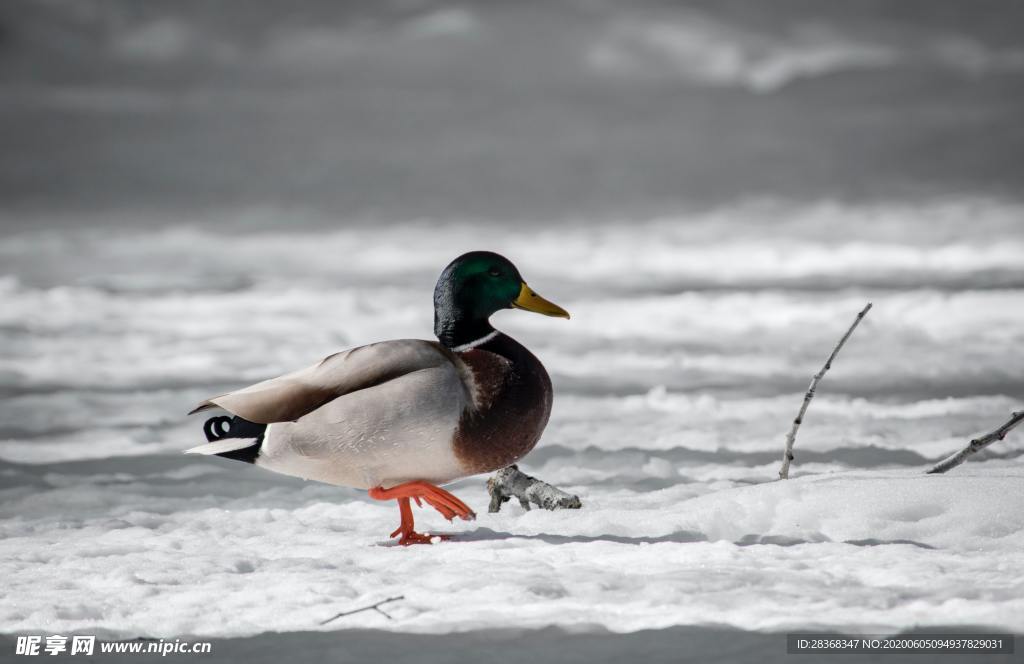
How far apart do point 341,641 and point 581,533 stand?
160cm

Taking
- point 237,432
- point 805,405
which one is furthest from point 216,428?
point 805,405

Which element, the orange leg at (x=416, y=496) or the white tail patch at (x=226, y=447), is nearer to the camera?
the orange leg at (x=416, y=496)

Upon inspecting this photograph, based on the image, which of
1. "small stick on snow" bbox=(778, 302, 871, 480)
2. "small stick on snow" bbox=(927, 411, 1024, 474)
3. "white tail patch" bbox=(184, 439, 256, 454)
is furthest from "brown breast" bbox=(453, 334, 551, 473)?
"small stick on snow" bbox=(927, 411, 1024, 474)

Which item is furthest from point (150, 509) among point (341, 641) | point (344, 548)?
point (341, 641)

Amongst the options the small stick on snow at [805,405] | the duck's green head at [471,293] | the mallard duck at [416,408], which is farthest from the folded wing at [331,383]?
the small stick on snow at [805,405]

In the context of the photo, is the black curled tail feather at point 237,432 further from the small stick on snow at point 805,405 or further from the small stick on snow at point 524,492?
the small stick on snow at point 805,405

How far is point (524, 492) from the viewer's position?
18.5ft

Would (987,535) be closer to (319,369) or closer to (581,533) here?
(581,533)

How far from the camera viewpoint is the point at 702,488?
6.05m

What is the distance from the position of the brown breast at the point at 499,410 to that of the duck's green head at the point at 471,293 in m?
0.14

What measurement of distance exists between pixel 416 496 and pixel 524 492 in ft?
2.41

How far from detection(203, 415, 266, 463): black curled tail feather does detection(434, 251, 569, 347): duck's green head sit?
93 cm

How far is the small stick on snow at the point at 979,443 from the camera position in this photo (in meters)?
5.57

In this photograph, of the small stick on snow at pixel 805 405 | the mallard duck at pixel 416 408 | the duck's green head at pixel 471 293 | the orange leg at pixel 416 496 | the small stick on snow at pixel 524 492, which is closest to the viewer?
the mallard duck at pixel 416 408
